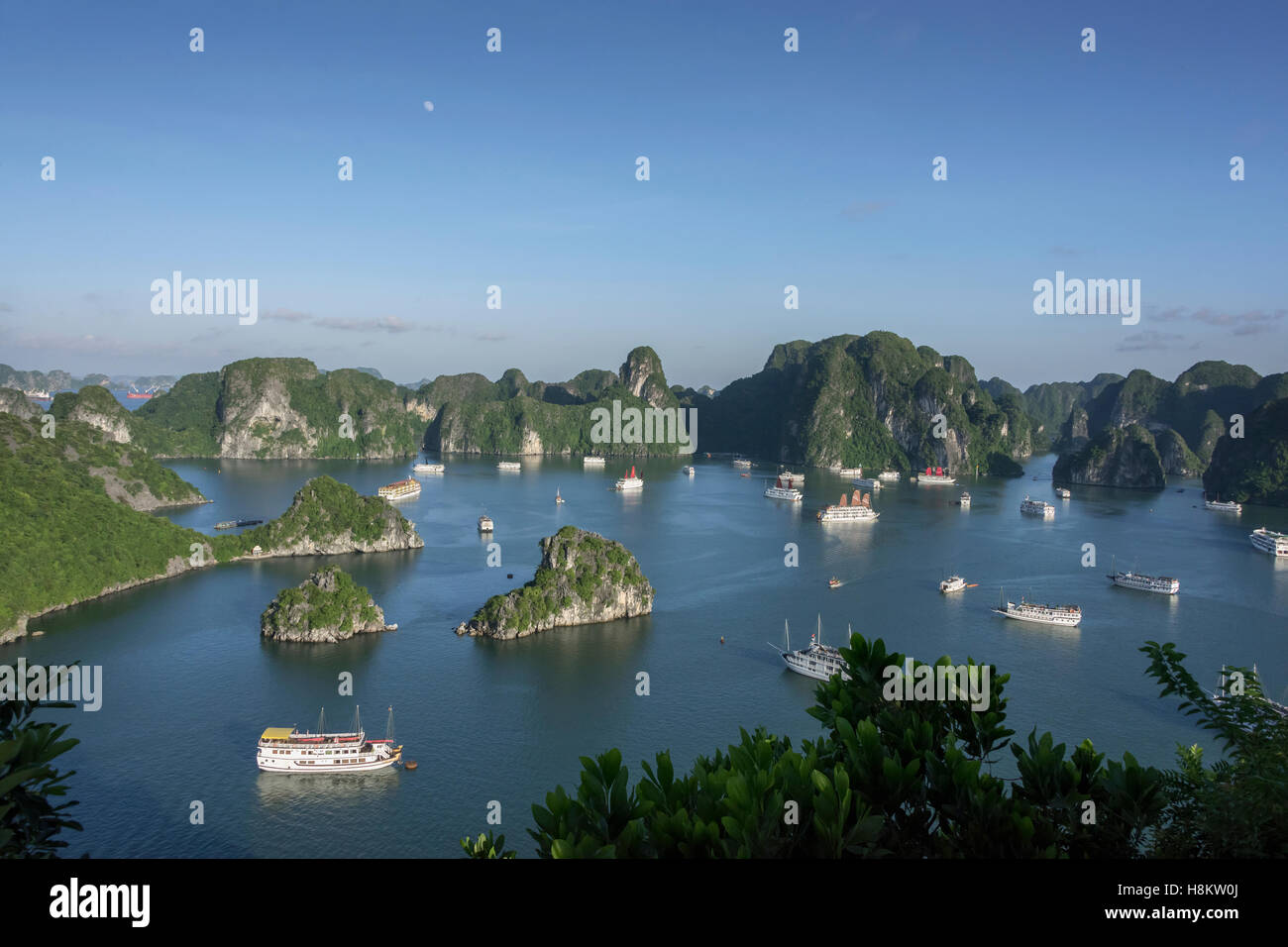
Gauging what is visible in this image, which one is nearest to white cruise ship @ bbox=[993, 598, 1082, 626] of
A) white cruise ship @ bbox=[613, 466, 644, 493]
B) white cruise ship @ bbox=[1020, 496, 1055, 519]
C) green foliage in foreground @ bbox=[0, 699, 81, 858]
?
white cruise ship @ bbox=[1020, 496, 1055, 519]

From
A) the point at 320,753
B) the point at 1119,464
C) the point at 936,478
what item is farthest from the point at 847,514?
the point at 320,753

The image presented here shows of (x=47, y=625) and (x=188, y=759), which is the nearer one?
(x=188, y=759)

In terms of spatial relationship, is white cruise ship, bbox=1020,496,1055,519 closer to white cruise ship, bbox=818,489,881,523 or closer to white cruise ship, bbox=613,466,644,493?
white cruise ship, bbox=818,489,881,523
